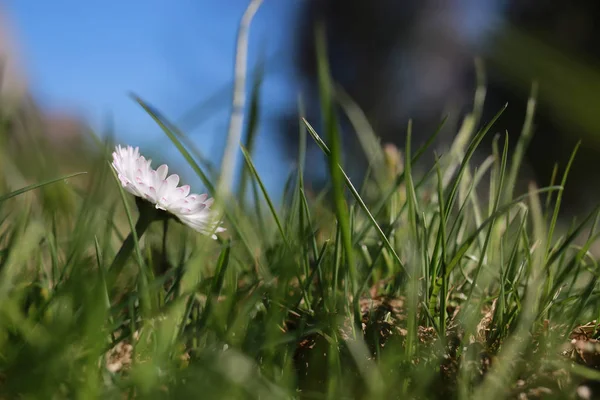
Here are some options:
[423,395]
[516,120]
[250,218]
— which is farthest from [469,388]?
[516,120]

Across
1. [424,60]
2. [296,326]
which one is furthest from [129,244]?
[424,60]

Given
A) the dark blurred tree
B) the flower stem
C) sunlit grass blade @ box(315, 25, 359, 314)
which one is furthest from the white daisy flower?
the dark blurred tree

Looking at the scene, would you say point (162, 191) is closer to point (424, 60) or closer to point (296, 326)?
point (296, 326)

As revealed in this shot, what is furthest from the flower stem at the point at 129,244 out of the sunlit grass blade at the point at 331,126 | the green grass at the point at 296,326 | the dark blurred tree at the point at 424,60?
the dark blurred tree at the point at 424,60

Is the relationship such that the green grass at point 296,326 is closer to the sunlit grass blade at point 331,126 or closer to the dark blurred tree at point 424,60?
the sunlit grass blade at point 331,126

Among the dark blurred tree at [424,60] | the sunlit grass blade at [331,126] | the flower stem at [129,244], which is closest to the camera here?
the sunlit grass blade at [331,126]
